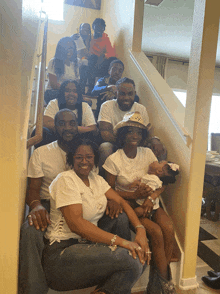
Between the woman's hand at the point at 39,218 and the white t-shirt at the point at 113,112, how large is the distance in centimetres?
113

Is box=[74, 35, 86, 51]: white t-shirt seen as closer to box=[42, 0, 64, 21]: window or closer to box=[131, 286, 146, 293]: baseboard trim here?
box=[42, 0, 64, 21]: window

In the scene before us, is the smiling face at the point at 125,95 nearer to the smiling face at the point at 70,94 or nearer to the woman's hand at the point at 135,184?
the smiling face at the point at 70,94

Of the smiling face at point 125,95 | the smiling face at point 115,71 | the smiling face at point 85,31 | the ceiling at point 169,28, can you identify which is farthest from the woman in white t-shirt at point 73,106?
the ceiling at point 169,28

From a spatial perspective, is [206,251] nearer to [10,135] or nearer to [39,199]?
[39,199]

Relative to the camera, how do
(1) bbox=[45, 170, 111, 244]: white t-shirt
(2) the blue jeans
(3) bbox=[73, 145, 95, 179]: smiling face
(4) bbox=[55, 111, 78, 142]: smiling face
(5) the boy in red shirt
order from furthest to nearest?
1. (5) the boy in red shirt
2. (4) bbox=[55, 111, 78, 142]: smiling face
3. (3) bbox=[73, 145, 95, 179]: smiling face
4. (1) bbox=[45, 170, 111, 244]: white t-shirt
5. (2) the blue jeans

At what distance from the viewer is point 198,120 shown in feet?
5.41

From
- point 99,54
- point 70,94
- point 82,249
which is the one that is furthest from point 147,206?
point 99,54

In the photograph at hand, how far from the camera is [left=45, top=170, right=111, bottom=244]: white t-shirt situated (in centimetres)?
133

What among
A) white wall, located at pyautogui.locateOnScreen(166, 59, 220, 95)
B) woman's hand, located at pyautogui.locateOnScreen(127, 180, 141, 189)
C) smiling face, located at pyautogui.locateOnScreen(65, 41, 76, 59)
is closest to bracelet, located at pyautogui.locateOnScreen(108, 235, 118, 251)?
woman's hand, located at pyautogui.locateOnScreen(127, 180, 141, 189)

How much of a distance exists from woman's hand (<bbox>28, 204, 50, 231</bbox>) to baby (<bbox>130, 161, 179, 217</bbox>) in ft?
2.07

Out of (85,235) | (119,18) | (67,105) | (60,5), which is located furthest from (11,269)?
(60,5)

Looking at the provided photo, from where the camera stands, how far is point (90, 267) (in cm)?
125

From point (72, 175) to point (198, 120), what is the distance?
948 mm

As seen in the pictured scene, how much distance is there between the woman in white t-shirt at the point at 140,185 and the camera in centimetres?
156
